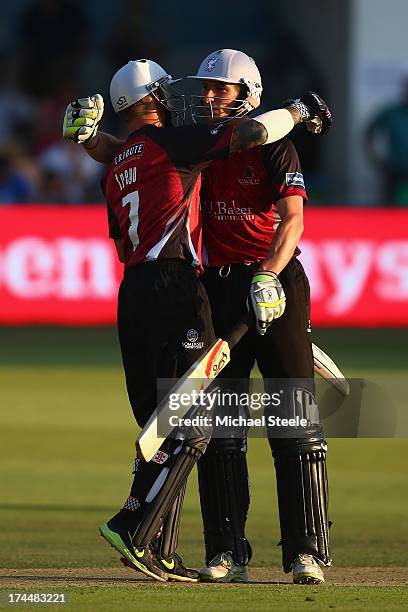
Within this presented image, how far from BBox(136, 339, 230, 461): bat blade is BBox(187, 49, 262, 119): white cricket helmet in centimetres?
117

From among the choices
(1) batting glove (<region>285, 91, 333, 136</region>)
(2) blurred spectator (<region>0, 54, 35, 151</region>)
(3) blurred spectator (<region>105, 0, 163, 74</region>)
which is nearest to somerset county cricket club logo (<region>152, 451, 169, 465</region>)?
(1) batting glove (<region>285, 91, 333, 136</region>)

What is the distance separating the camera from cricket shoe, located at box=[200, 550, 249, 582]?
6797 millimetres

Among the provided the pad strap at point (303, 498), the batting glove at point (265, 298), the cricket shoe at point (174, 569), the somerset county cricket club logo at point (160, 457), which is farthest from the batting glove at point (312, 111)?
the cricket shoe at point (174, 569)

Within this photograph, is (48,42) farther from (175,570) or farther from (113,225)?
(175,570)

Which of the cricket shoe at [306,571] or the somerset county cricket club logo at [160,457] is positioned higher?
the somerset county cricket club logo at [160,457]

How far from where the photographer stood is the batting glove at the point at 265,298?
641cm

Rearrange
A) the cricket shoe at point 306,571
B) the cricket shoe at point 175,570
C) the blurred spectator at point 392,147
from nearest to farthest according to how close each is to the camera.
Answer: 1. the cricket shoe at point 306,571
2. the cricket shoe at point 175,570
3. the blurred spectator at point 392,147

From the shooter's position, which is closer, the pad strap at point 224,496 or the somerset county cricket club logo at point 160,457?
the somerset county cricket club logo at point 160,457

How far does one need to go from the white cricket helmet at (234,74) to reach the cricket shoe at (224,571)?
2.08 metres

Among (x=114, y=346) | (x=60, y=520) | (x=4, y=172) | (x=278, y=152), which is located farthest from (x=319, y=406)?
(x=4, y=172)

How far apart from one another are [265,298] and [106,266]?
10.9m

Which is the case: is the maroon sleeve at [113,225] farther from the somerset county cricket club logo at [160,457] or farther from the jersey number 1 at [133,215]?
the somerset county cricket club logo at [160,457]

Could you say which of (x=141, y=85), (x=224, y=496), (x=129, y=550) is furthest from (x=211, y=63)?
(x=129, y=550)

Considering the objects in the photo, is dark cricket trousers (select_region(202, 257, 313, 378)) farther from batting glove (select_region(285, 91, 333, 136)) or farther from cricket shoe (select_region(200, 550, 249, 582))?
cricket shoe (select_region(200, 550, 249, 582))
